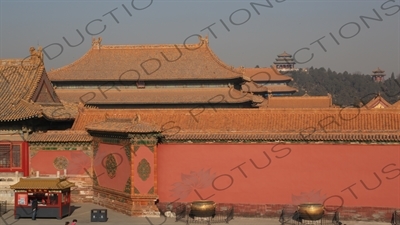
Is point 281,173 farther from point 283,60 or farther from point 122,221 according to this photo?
point 283,60

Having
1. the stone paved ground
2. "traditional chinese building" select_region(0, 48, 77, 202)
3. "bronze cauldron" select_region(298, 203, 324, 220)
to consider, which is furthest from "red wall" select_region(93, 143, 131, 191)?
"bronze cauldron" select_region(298, 203, 324, 220)

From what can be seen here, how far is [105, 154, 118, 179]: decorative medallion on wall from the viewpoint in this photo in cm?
2939

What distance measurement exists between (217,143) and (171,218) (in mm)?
3649

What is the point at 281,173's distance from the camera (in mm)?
27891

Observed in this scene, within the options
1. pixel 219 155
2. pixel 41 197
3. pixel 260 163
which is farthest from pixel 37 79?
pixel 260 163

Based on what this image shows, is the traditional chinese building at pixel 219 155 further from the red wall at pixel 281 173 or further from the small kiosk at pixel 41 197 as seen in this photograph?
the small kiosk at pixel 41 197

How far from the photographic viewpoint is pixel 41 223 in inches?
A: 1056

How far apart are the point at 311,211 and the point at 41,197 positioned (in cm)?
1095

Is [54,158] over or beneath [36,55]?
beneath

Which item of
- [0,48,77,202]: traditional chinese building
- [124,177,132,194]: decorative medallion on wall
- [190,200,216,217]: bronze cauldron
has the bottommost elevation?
[190,200,216,217]: bronze cauldron

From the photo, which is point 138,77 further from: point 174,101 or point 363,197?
point 363,197

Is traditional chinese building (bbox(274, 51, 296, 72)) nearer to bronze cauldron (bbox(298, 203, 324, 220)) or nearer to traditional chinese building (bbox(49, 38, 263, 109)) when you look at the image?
traditional chinese building (bbox(49, 38, 263, 109))

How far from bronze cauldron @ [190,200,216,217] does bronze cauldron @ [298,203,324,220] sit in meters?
3.55

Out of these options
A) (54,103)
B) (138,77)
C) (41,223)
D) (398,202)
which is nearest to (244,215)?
(398,202)
